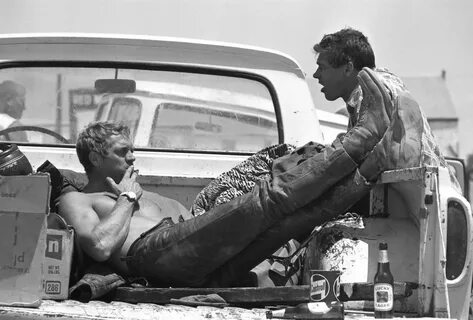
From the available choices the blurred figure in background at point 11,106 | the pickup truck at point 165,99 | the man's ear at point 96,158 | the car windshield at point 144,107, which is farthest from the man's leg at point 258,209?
the blurred figure in background at point 11,106

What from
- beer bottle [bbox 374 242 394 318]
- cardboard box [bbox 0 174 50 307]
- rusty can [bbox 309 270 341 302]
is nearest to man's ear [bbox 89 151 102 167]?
cardboard box [bbox 0 174 50 307]

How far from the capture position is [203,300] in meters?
4.42

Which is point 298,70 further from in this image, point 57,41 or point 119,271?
Answer: point 119,271

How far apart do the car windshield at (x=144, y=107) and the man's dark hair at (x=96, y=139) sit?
73cm

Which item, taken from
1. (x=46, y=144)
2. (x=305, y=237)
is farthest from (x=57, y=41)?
(x=305, y=237)

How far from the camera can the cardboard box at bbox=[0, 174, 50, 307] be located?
13.4 feet

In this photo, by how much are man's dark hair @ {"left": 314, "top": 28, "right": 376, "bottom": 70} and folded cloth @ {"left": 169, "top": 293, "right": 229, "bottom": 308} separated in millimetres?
1419

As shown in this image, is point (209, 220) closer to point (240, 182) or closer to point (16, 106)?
point (240, 182)

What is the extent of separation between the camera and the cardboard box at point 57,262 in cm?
435

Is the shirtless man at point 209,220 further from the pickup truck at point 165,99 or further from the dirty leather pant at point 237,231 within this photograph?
the pickup truck at point 165,99

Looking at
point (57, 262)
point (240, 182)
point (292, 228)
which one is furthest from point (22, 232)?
point (240, 182)

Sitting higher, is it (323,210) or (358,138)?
(358,138)

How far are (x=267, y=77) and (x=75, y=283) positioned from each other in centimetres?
191

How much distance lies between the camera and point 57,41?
19.7ft
